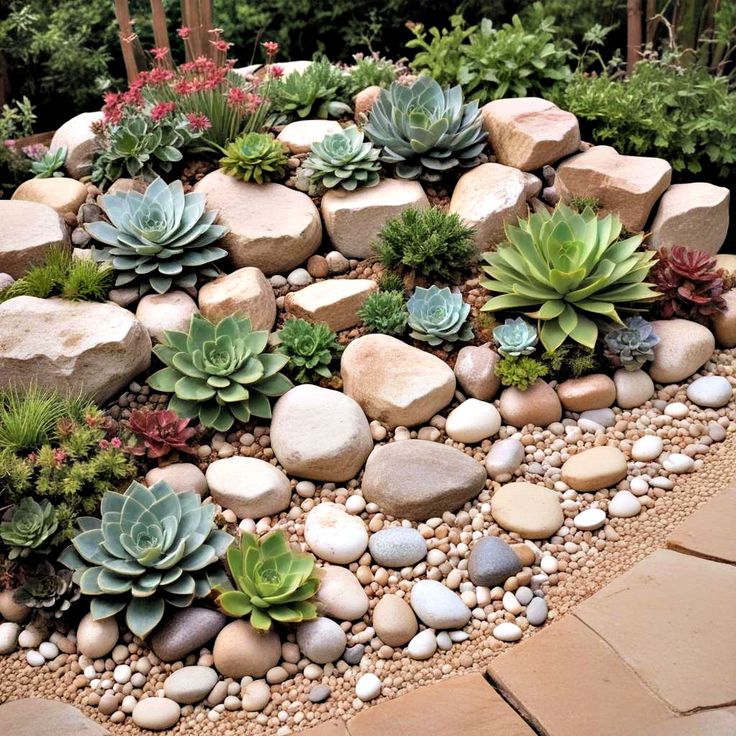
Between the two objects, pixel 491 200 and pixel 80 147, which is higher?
pixel 80 147

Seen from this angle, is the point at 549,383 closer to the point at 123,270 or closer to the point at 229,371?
the point at 229,371

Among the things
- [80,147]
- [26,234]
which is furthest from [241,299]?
[80,147]

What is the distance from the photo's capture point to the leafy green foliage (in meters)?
4.40

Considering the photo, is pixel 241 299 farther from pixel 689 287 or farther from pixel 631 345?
pixel 689 287

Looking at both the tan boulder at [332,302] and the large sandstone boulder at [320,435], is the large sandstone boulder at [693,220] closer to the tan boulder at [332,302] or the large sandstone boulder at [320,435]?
the tan boulder at [332,302]

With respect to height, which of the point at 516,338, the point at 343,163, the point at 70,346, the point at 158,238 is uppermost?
the point at 343,163

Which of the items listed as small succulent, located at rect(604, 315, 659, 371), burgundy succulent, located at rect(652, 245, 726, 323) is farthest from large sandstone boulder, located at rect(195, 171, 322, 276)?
burgundy succulent, located at rect(652, 245, 726, 323)

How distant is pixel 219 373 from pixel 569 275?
1798 millimetres

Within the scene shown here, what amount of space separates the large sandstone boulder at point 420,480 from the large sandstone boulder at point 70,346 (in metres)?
1.31

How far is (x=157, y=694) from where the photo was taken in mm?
3111

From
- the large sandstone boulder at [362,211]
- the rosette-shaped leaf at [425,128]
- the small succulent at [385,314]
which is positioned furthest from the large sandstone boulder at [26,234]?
the rosette-shaped leaf at [425,128]

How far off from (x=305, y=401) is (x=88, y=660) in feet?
4.84

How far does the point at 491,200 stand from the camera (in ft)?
15.5

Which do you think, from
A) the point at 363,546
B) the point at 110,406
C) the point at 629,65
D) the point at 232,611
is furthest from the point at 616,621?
the point at 629,65
